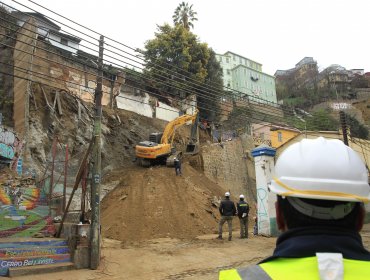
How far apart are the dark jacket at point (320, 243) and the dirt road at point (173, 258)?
8.76m

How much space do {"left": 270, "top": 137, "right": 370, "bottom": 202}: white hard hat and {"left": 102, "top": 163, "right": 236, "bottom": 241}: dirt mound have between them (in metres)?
15.7

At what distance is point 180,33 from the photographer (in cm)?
3894

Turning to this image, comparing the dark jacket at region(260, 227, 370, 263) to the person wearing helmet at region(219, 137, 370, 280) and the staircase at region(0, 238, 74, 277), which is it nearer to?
the person wearing helmet at region(219, 137, 370, 280)

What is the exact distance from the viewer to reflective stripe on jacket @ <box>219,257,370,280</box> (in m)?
1.35

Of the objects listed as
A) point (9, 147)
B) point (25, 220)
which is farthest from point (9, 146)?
point (25, 220)

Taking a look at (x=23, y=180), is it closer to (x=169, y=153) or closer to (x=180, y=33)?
(x=169, y=153)

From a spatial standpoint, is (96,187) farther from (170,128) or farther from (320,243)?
(170,128)

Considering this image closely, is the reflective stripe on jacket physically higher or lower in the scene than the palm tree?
lower

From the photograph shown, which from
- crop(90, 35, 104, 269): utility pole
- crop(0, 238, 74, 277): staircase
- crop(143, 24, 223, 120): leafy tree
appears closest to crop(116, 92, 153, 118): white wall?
crop(143, 24, 223, 120): leafy tree

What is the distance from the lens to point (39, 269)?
10.1m

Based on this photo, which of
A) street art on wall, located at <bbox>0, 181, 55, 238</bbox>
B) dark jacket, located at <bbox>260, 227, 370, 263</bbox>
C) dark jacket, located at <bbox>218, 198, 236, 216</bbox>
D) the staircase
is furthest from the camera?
dark jacket, located at <bbox>218, 198, 236, 216</bbox>

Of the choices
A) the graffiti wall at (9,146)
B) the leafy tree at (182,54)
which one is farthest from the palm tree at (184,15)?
the graffiti wall at (9,146)

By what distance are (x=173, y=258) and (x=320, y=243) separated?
36.8 feet

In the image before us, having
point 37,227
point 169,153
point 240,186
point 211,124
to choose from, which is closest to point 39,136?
point 169,153
